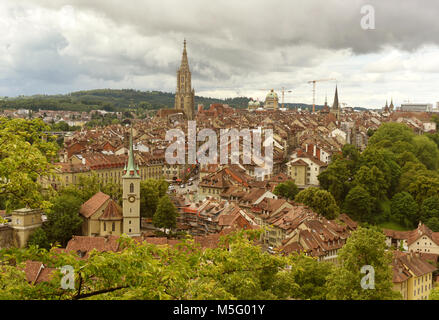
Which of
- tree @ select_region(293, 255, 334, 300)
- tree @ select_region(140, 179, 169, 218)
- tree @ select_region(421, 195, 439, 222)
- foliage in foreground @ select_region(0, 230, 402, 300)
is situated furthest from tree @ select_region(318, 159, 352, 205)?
foliage in foreground @ select_region(0, 230, 402, 300)

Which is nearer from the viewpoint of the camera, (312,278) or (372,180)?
(312,278)

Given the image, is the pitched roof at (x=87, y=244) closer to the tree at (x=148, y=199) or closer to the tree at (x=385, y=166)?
the tree at (x=148, y=199)

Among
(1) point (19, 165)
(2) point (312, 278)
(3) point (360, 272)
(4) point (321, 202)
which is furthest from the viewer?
(4) point (321, 202)

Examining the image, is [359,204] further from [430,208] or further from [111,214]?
[111,214]

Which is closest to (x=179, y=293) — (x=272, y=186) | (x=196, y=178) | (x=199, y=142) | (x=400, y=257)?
(x=400, y=257)

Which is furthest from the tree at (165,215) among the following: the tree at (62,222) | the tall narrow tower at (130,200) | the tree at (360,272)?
the tree at (360,272)

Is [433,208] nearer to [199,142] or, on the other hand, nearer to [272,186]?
[272,186]

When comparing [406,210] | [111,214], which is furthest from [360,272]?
[406,210]
